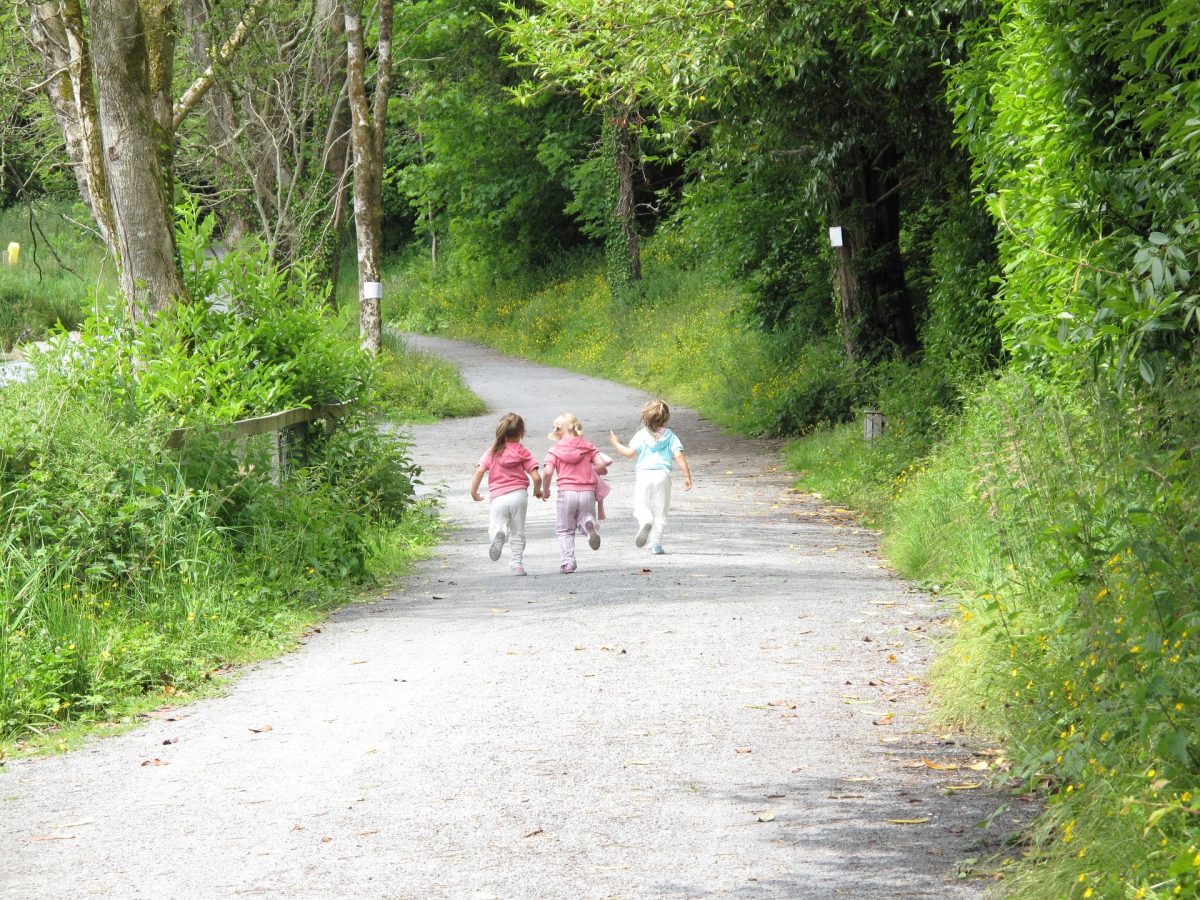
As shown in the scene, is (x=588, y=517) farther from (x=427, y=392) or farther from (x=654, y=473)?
(x=427, y=392)

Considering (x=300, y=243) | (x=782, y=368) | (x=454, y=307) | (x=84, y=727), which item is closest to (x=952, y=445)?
(x=84, y=727)

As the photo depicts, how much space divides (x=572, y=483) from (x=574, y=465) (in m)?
0.18

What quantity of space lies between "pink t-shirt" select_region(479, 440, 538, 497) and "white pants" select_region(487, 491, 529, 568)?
6cm

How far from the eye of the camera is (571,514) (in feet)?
38.6

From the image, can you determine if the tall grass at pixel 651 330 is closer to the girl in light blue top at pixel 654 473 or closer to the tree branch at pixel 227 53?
the girl in light blue top at pixel 654 473

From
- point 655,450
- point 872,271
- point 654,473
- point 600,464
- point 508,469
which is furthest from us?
point 872,271

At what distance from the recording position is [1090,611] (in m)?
5.55

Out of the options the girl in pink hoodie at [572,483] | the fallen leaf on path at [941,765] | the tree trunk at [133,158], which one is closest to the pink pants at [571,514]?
the girl in pink hoodie at [572,483]

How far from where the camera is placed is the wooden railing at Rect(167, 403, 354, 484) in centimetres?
1005

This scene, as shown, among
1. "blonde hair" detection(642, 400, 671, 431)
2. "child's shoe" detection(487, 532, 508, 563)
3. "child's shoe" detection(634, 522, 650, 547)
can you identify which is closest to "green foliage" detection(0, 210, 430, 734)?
"child's shoe" detection(487, 532, 508, 563)

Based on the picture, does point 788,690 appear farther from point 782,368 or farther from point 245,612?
point 782,368

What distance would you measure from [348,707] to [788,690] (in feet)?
7.23

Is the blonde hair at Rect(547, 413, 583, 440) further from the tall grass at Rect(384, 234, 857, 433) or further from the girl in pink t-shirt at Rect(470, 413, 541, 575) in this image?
the tall grass at Rect(384, 234, 857, 433)

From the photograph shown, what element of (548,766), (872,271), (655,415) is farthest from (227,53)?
(548,766)
